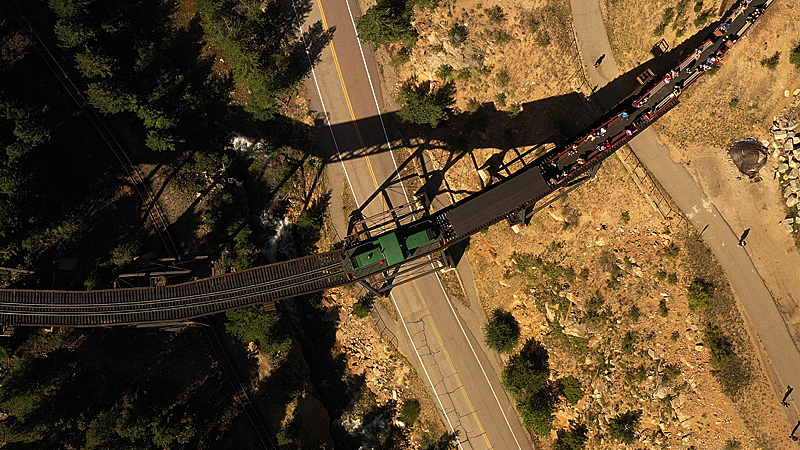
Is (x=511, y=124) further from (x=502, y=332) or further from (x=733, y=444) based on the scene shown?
(x=733, y=444)

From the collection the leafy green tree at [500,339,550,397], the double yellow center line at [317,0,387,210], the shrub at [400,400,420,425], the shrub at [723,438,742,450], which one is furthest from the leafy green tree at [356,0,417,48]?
the shrub at [723,438,742,450]

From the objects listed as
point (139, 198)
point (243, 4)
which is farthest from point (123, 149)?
point (243, 4)

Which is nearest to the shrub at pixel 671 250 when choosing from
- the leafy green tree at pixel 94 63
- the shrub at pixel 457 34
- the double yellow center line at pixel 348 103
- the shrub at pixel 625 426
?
the shrub at pixel 625 426

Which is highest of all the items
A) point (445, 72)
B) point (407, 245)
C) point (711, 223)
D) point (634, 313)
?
point (445, 72)

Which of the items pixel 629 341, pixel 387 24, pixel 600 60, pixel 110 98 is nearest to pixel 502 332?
pixel 629 341

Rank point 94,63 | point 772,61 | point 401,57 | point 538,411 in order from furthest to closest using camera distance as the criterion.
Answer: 1. point 401,57
2. point 538,411
3. point 772,61
4. point 94,63

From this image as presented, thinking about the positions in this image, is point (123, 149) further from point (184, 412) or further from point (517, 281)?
point (517, 281)

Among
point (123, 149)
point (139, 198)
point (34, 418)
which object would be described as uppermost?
point (123, 149)
